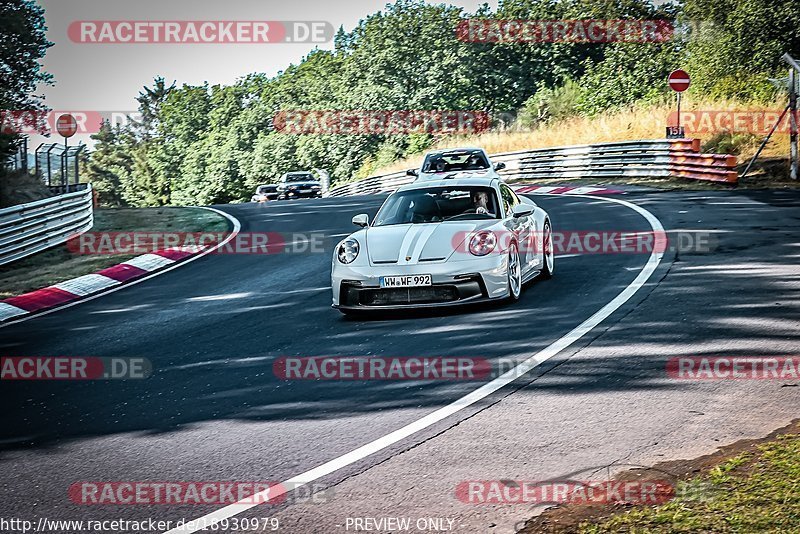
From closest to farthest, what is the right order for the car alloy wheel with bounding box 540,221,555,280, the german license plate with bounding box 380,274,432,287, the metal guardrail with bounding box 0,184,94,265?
1. the german license plate with bounding box 380,274,432,287
2. the car alloy wheel with bounding box 540,221,555,280
3. the metal guardrail with bounding box 0,184,94,265

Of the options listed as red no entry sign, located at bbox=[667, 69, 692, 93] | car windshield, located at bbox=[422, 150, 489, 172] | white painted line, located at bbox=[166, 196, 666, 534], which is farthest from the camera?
red no entry sign, located at bbox=[667, 69, 692, 93]

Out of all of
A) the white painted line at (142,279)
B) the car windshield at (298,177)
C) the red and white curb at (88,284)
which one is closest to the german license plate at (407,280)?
the white painted line at (142,279)

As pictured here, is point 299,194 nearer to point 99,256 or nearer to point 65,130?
point 65,130

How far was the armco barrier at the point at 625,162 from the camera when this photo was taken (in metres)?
26.3

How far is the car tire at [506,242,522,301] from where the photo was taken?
34.6 ft

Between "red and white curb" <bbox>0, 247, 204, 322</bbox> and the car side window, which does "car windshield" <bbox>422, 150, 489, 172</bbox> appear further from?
the car side window

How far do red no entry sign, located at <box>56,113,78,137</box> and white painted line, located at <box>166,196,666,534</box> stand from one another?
18.5 m

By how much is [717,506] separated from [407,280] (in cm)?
582

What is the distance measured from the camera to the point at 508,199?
39.0 feet

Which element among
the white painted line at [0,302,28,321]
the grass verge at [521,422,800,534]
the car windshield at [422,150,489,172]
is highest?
the car windshield at [422,150,489,172]

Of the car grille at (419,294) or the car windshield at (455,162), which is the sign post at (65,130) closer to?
the car windshield at (455,162)

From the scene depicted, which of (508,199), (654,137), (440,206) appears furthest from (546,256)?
(654,137)

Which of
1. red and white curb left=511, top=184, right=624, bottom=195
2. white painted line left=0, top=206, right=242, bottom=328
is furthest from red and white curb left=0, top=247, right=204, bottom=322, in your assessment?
red and white curb left=511, top=184, right=624, bottom=195

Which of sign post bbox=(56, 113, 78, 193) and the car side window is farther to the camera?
sign post bbox=(56, 113, 78, 193)
